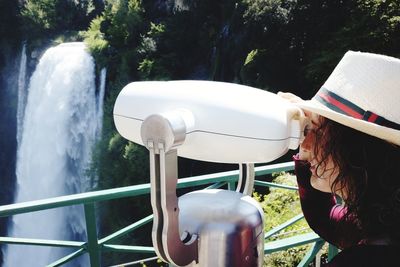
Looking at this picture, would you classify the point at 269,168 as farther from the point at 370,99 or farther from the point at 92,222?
the point at 370,99

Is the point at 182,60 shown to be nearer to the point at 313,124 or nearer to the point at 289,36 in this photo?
the point at 289,36

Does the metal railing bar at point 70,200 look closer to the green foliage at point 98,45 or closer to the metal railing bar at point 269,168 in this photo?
the metal railing bar at point 269,168

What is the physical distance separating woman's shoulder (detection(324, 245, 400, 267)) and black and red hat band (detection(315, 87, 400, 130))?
0.24 metres

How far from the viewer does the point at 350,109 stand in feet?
2.78

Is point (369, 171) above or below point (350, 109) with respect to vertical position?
below

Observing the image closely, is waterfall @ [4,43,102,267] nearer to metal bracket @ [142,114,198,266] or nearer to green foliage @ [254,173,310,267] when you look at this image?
green foliage @ [254,173,310,267]

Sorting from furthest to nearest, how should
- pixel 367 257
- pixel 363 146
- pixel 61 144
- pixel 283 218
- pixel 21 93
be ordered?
1. pixel 21 93
2. pixel 61 144
3. pixel 283 218
4. pixel 363 146
5. pixel 367 257

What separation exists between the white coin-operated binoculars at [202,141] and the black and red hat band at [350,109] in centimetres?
7

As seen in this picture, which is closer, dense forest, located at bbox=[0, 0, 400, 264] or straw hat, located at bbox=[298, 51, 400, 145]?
straw hat, located at bbox=[298, 51, 400, 145]

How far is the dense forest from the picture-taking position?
1078 centimetres

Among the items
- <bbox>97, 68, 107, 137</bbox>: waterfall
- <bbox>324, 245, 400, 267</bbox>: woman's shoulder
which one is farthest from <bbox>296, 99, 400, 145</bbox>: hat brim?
<bbox>97, 68, 107, 137</bbox>: waterfall

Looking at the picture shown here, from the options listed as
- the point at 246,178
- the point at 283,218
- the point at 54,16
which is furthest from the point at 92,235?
the point at 54,16

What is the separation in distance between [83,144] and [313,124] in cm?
1929

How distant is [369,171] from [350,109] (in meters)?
0.15
